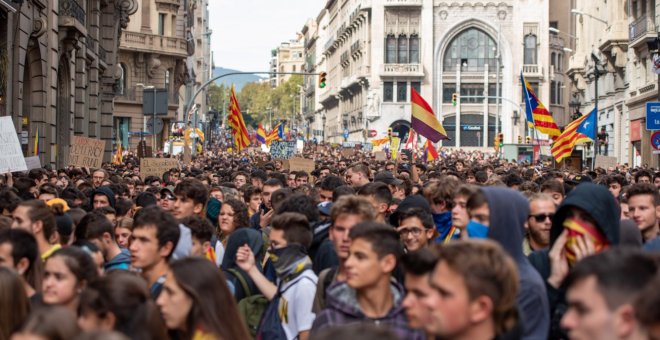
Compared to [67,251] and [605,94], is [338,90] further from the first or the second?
[67,251]

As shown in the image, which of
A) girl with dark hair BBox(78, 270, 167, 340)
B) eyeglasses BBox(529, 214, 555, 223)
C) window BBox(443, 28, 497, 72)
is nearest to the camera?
girl with dark hair BBox(78, 270, 167, 340)

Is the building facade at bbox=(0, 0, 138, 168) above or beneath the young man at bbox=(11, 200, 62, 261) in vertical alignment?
above

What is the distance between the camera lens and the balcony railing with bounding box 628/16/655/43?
44.4 meters

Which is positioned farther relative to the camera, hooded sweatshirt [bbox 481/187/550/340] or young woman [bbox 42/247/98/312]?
young woman [bbox 42/247/98/312]

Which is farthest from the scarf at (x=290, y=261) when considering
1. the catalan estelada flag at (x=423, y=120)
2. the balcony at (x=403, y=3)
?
the balcony at (x=403, y=3)

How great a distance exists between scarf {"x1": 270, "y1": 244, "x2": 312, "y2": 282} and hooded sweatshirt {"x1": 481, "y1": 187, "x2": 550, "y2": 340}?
5.37 ft

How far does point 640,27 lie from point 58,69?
76.0 ft

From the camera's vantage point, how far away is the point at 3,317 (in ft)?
20.1

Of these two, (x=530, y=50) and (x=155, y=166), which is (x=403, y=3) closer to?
(x=530, y=50)

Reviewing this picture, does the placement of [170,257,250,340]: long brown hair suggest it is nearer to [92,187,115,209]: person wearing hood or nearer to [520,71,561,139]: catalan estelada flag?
[92,187,115,209]: person wearing hood

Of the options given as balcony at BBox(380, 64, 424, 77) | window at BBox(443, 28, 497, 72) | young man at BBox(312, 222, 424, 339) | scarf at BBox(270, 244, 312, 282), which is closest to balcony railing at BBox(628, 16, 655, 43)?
scarf at BBox(270, 244, 312, 282)

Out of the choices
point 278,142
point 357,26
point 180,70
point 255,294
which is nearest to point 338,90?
point 357,26

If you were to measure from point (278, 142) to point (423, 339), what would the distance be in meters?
39.6

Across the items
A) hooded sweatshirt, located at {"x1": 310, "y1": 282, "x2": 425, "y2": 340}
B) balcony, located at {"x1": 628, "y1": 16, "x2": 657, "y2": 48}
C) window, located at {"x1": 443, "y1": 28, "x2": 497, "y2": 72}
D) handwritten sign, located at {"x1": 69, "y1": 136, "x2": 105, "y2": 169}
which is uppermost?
window, located at {"x1": 443, "y1": 28, "x2": 497, "y2": 72}
